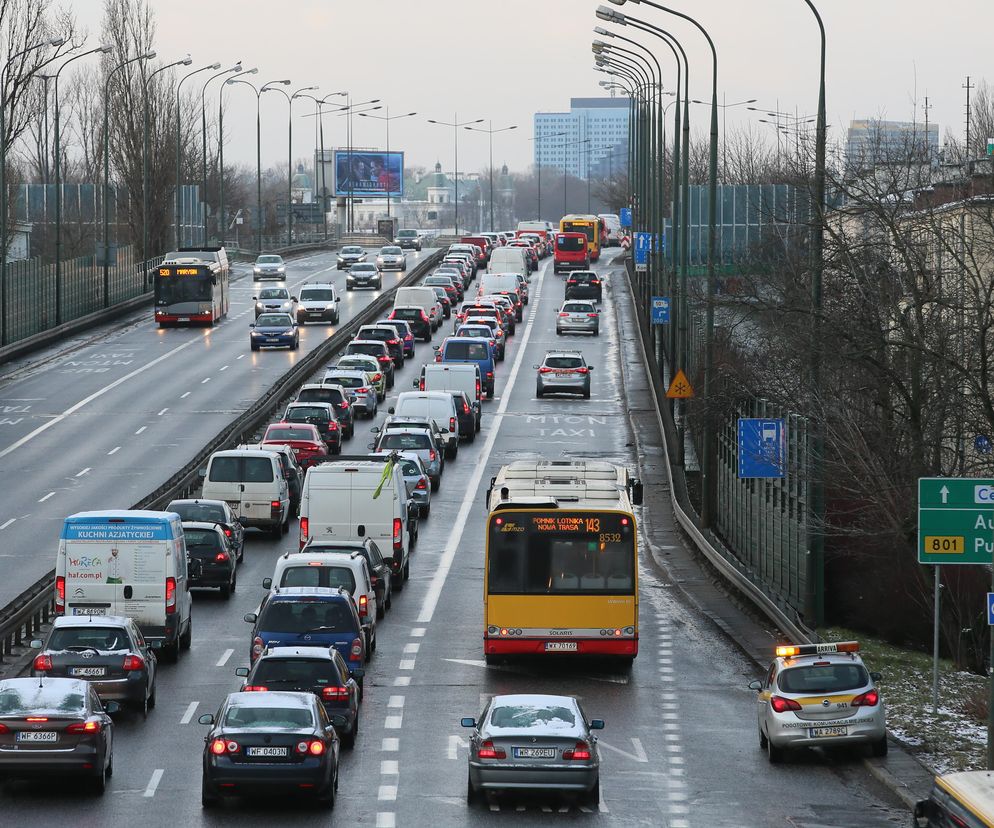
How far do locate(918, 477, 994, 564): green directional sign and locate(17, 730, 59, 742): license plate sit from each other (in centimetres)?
998

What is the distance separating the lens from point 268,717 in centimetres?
1908

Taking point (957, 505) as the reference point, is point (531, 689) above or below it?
below

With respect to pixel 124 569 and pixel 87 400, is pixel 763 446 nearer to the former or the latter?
pixel 124 569

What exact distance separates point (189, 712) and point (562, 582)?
18.7ft

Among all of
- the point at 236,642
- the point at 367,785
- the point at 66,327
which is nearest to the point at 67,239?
the point at 66,327

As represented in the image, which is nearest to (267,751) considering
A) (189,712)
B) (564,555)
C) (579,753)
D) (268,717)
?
(268,717)

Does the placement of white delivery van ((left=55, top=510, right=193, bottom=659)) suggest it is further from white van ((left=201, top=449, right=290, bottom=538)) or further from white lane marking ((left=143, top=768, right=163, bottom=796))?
white van ((left=201, top=449, right=290, bottom=538))

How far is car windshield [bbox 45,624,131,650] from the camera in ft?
77.9

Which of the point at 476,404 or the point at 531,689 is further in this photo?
the point at 476,404

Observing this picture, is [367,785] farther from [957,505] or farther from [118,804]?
[957,505]

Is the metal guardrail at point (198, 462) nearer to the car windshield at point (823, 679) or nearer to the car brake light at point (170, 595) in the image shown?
the car brake light at point (170, 595)

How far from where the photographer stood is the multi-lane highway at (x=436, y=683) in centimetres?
1962

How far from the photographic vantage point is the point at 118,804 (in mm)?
19578

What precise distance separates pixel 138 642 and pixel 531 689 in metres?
5.55
